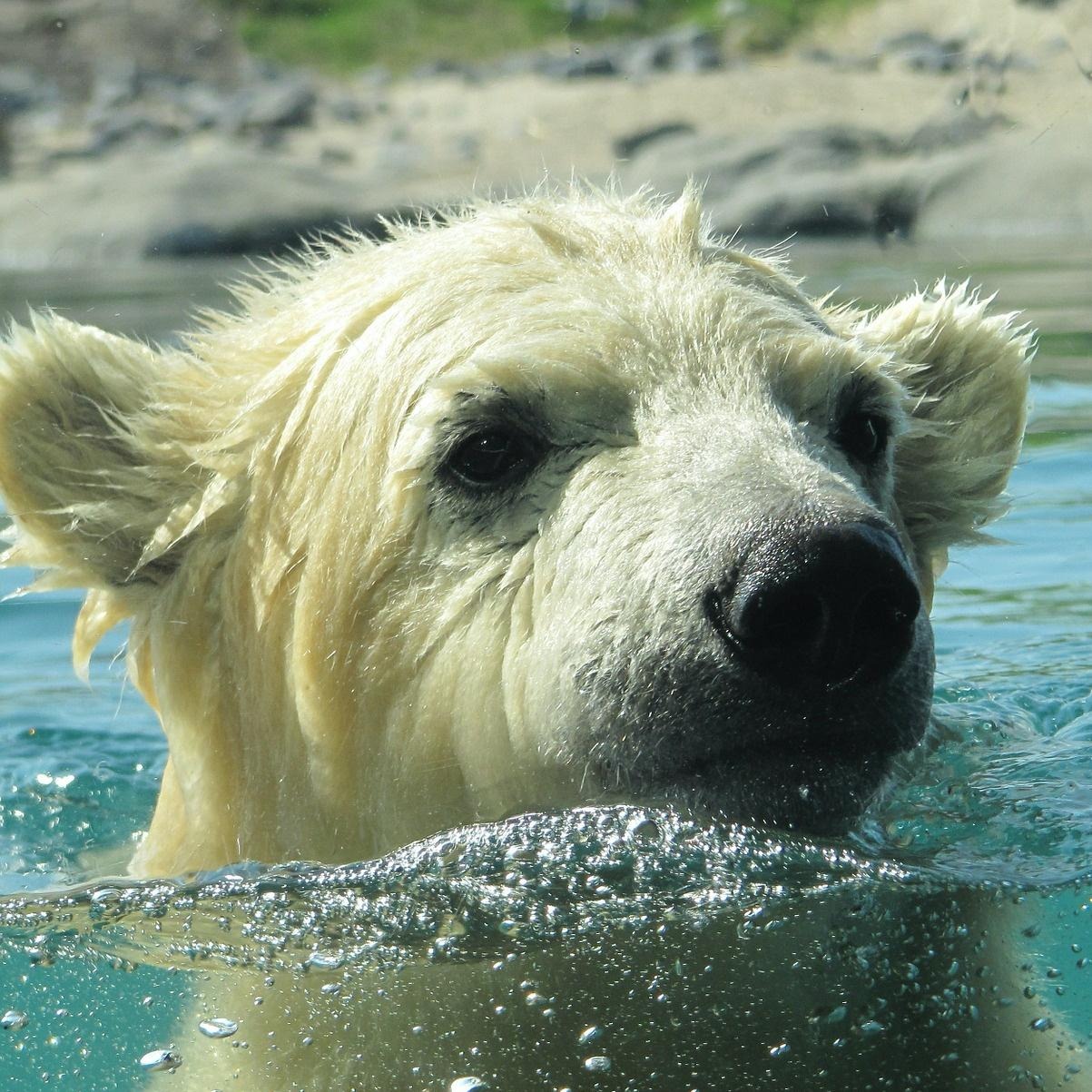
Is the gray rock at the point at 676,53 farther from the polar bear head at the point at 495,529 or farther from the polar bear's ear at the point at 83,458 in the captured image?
the polar bear's ear at the point at 83,458

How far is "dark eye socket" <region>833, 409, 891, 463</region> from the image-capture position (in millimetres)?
4090

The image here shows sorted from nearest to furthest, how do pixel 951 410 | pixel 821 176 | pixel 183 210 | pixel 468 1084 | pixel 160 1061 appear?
pixel 468 1084
pixel 160 1061
pixel 951 410
pixel 821 176
pixel 183 210

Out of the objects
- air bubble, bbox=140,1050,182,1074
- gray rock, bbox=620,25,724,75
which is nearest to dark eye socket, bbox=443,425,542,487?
air bubble, bbox=140,1050,182,1074

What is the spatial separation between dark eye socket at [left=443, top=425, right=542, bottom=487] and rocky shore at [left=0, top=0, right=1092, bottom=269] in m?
6.44

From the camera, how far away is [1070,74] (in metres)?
12.1

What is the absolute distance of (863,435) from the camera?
13.6 feet

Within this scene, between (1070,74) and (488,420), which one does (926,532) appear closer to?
(488,420)

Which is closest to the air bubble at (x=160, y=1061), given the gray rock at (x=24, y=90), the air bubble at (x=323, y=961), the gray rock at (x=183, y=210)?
the air bubble at (x=323, y=961)

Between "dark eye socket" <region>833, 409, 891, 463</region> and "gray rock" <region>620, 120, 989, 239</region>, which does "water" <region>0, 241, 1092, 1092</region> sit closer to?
"dark eye socket" <region>833, 409, 891, 463</region>

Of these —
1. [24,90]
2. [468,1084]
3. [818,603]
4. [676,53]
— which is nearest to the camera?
[818,603]

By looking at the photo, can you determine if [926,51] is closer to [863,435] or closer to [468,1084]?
[863,435]

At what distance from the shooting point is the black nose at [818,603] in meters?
3.12

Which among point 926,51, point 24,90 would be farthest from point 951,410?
point 24,90

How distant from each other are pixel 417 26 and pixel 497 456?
1034 inches
